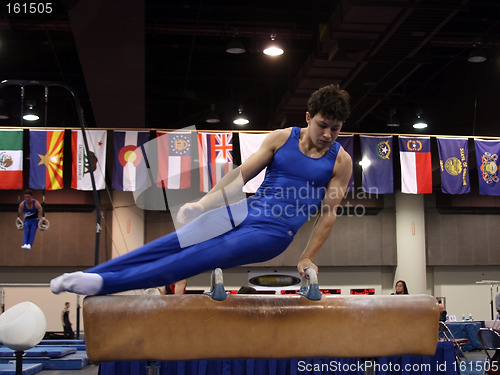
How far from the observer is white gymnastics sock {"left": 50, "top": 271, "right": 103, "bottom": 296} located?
109 inches

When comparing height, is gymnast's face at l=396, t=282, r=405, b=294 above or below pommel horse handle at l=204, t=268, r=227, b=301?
below

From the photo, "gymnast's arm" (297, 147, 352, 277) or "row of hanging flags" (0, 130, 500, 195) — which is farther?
"row of hanging flags" (0, 130, 500, 195)

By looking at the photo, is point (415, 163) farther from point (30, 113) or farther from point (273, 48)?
point (30, 113)

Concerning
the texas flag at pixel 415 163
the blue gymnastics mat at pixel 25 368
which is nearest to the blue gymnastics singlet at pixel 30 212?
the blue gymnastics mat at pixel 25 368

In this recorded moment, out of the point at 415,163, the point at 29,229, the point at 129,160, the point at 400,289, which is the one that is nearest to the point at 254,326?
the point at 400,289

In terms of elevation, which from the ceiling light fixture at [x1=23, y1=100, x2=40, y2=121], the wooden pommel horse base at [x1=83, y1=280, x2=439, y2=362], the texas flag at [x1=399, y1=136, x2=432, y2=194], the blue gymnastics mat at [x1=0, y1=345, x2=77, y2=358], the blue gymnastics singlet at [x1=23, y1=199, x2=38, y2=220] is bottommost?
the blue gymnastics mat at [x1=0, y1=345, x2=77, y2=358]

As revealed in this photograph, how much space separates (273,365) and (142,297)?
3.32m

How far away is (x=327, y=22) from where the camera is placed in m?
8.88

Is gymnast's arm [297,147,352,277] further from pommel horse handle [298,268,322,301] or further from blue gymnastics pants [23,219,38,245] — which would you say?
blue gymnastics pants [23,219,38,245]

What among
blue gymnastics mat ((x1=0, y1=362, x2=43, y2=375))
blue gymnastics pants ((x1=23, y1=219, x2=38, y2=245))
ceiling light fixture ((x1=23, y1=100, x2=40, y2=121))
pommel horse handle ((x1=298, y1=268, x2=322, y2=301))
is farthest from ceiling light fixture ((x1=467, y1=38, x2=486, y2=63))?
blue gymnastics pants ((x1=23, y1=219, x2=38, y2=245))

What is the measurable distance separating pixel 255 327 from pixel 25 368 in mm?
5542

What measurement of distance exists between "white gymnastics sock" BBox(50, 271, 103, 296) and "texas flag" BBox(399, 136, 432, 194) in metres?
8.68

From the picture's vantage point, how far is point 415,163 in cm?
1061

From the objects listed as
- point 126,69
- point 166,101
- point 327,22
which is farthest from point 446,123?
point 126,69
